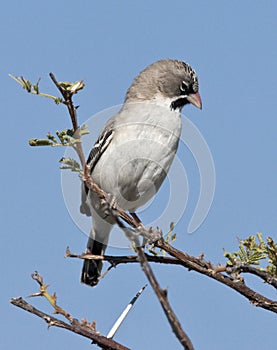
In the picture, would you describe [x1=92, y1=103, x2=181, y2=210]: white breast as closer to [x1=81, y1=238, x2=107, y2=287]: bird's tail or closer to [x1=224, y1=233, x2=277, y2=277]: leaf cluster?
[x1=81, y1=238, x2=107, y2=287]: bird's tail

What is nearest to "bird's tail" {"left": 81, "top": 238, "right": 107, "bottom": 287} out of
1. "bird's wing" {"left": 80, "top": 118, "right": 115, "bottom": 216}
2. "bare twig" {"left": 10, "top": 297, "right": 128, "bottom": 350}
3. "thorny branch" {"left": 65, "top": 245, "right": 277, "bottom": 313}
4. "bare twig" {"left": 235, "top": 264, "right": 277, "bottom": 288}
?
"bird's wing" {"left": 80, "top": 118, "right": 115, "bottom": 216}

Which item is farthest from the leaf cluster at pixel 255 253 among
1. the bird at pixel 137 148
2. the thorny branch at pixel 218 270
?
the bird at pixel 137 148

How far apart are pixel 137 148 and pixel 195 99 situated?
1.27 metres

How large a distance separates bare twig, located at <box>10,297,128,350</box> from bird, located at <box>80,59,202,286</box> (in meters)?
3.60

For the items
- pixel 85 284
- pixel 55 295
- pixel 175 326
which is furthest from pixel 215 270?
pixel 85 284

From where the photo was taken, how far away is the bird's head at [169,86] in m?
7.24

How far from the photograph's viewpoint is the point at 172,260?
3365 millimetres

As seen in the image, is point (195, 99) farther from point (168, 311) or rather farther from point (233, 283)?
point (168, 311)

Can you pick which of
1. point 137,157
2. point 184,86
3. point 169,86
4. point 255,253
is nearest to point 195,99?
point 184,86

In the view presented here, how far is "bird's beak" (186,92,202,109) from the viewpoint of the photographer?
7.14 metres

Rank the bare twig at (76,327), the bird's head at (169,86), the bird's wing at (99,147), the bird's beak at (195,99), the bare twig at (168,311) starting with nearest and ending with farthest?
the bare twig at (168,311)
the bare twig at (76,327)
the bird's wing at (99,147)
the bird's beak at (195,99)
the bird's head at (169,86)

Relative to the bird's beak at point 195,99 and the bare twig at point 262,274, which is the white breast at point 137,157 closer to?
the bird's beak at point 195,99

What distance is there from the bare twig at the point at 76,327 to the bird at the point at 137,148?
3.60 meters

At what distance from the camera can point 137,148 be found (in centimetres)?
631
